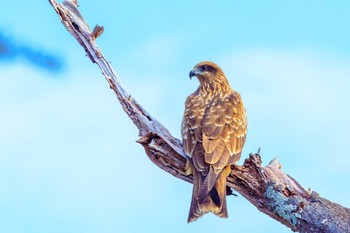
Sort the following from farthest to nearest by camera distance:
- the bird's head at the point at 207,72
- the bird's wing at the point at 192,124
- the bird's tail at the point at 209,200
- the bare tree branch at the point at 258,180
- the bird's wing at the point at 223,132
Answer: the bird's head at the point at 207,72, the bird's wing at the point at 192,124, the bird's wing at the point at 223,132, the bird's tail at the point at 209,200, the bare tree branch at the point at 258,180

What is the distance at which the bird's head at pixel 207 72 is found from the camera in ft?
25.6

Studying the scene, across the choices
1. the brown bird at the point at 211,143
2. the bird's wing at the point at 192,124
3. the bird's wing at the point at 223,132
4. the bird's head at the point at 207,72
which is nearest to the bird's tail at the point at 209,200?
the brown bird at the point at 211,143

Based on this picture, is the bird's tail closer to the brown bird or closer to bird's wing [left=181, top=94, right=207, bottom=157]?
the brown bird

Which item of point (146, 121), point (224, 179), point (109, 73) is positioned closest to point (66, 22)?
point (109, 73)

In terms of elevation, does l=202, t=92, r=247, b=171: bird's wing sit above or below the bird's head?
below

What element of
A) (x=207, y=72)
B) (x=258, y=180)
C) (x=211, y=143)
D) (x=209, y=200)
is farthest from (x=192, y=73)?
(x=209, y=200)

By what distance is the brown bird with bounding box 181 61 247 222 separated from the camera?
247 inches

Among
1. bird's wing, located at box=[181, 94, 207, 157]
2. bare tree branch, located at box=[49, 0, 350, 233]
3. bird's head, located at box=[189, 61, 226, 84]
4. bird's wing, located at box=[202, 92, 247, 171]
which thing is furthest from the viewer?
bird's head, located at box=[189, 61, 226, 84]

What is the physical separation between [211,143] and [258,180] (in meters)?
0.54

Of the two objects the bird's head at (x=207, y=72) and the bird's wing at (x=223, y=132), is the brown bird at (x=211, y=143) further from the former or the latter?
the bird's head at (x=207, y=72)

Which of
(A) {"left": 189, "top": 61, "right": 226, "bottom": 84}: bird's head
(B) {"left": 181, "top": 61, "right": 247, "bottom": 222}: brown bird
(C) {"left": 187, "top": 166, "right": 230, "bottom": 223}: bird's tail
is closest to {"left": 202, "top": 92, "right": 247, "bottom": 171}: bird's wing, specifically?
(B) {"left": 181, "top": 61, "right": 247, "bottom": 222}: brown bird

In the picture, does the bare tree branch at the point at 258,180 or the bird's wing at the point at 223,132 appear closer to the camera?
the bare tree branch at the point at 258,180

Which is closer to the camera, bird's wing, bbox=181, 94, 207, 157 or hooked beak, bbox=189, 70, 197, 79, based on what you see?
bird's wing, bbox=181, 94, 207, 157

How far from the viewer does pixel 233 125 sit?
22.3 ft
